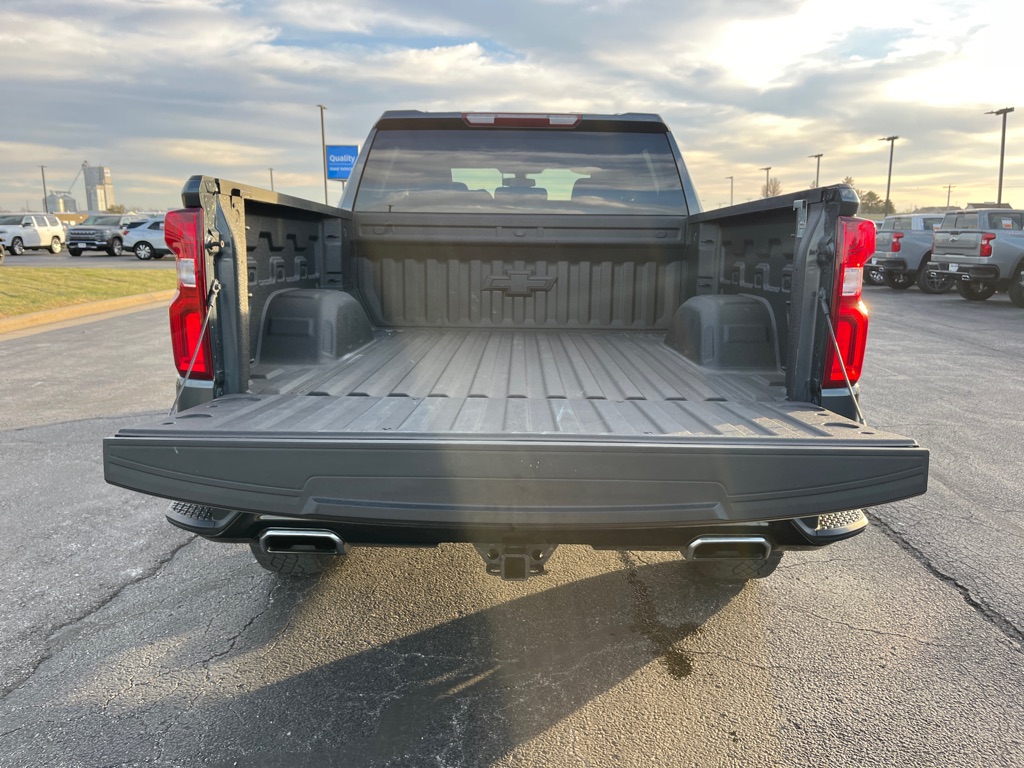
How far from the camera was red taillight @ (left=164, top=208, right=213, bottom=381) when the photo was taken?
2.50 metres

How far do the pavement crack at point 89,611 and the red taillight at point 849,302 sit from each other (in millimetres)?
3073

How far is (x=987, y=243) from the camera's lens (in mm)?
16172

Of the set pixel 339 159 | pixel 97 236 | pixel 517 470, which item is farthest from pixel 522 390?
pixel 339 159

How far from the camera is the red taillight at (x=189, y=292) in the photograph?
2.50m

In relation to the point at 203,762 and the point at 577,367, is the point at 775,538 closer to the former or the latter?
the point at 577,367

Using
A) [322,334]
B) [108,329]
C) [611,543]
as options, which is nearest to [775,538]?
[611,543]

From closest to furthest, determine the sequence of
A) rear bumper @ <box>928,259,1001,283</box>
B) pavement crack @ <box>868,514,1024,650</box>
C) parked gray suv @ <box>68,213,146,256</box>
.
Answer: pavement crack @ <box>868,514,1024,650</box>
rear bumper @ <box>928,259,1001,283</box>
parked gray suv @ <box>68,213,146,256</box>

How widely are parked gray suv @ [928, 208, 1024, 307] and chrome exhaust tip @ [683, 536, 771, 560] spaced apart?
17.2m

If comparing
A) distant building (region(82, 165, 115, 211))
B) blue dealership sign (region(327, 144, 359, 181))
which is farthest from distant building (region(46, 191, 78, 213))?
blue dealership sign (region(327, 144, 359, 181))

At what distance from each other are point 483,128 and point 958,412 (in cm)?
514

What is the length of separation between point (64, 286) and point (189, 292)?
637 inches

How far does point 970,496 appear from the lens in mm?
4500

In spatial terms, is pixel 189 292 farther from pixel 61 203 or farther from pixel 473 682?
pixel 61 203

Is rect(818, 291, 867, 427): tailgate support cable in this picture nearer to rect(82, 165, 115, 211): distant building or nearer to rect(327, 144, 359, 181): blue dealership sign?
rect(327, 144, 359, 181): blue dealership sign
